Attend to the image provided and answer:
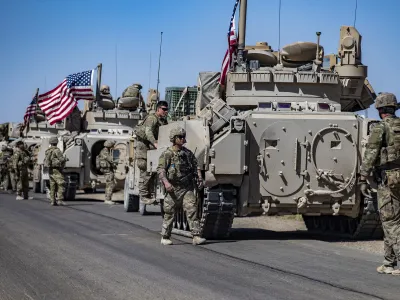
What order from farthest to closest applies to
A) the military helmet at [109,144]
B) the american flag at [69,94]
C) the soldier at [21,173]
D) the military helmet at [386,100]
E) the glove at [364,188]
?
the american flag at [69,94]
the soldier at [21,173]
the military helmet at [109,144]
the glove at [364,188]
the military helmet at [386,100]

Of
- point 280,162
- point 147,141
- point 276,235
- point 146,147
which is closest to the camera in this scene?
point 280,162

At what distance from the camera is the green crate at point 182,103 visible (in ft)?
62.6

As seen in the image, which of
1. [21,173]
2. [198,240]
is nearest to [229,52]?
[198,240]

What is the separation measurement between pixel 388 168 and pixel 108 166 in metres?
15.5

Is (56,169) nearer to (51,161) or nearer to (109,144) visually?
(51,161)

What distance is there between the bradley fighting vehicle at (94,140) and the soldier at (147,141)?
18.3 feet

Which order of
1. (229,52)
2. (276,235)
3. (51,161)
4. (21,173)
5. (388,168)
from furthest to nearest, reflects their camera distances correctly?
(21,173), (51,161), (229,52), (276,235), (388,168)

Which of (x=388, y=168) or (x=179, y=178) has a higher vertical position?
(x=388, y=168)

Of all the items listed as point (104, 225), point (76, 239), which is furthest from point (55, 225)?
point (76, 239)

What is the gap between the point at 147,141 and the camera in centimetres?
1741

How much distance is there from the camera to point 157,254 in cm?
1073

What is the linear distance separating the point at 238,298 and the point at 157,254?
344 cm

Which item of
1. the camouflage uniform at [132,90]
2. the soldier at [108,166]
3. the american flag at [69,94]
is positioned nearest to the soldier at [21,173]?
the soldier at [108,166]

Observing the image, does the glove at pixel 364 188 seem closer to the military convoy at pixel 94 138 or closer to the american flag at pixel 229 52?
the american flag at pixel 229 52
